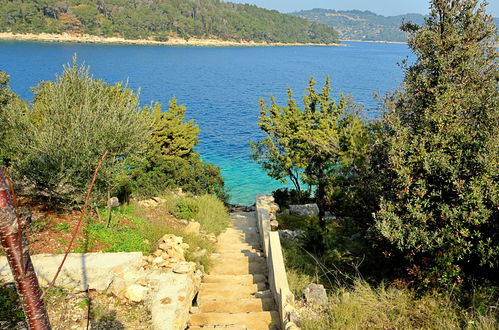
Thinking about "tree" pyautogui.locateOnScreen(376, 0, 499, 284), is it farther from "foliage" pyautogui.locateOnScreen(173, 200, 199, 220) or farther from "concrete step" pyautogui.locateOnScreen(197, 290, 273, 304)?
"foliage" pyautogui.locateOnScreen(173, 200, 199, 220)

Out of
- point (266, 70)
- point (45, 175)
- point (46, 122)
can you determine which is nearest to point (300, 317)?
point (45, 175)

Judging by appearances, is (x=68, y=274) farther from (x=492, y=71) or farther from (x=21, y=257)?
(x=492, y=71)

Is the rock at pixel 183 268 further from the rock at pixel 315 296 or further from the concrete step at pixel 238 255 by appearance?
the rock at pixel 315 296

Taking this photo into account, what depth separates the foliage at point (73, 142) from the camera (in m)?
10.4

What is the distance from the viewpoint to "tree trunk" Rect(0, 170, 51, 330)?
224 cm

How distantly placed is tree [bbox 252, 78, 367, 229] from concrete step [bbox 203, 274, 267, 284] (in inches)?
243

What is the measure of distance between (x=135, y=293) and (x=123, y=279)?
0.61 meters

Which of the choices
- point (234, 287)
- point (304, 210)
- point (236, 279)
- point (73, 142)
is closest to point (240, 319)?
point (234, 287)

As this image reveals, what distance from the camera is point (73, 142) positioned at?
34.2 ft

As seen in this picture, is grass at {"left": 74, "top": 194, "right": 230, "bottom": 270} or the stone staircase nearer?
the stone staircase

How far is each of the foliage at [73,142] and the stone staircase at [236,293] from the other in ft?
15.4

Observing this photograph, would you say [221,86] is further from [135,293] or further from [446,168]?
[446,168]

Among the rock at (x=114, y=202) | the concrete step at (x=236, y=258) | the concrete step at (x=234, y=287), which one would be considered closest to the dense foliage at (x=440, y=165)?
the concrete step at (x=234, y=287)

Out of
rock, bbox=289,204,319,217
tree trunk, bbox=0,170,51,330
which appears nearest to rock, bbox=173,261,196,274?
tree trunk, bbox=0,170,51,330
